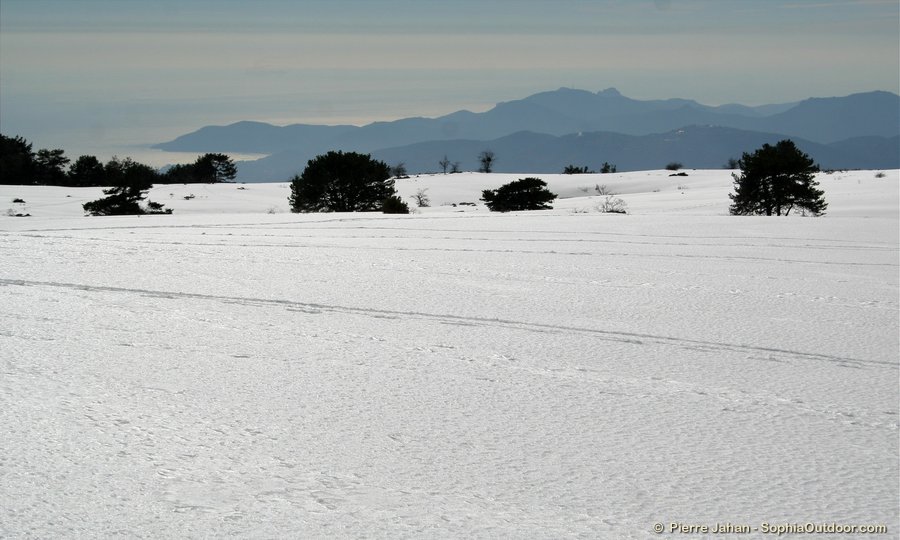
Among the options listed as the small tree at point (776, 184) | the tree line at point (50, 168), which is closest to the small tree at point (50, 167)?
the tree line at point (50, 168)

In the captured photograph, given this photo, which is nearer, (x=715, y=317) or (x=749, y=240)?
(x=715, y=317)

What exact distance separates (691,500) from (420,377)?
144 cm

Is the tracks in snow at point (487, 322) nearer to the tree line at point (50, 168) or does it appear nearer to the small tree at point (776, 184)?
the small tree at point (776, 184)

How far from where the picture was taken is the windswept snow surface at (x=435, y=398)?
234 centimetres

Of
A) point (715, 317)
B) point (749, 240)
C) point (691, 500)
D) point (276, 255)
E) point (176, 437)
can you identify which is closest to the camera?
point (691, 500)

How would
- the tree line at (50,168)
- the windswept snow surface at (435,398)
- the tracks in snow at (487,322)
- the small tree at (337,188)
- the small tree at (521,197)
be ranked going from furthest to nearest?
the tree line at (50,168), the small tree at (521,197), the small tree at (337,188), the tracks in snow at (487,322), the windswept snow surface at (435,398)

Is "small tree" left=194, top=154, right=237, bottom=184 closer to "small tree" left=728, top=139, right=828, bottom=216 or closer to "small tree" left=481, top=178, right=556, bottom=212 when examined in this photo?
"small tree" left=481, top=178, right=556, bottom=212

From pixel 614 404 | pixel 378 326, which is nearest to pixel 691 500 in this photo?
pixel 614 404

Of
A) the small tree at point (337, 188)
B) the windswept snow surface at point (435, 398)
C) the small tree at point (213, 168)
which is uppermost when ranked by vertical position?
the small tree at point (213, 168)

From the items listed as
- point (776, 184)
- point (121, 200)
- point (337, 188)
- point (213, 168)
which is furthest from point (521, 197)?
point (213, 168)

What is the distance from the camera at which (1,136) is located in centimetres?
6538

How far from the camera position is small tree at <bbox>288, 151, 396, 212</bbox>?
35.0 m

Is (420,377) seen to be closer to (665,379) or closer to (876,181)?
(665,379)

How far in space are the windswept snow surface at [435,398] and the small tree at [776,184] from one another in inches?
985
